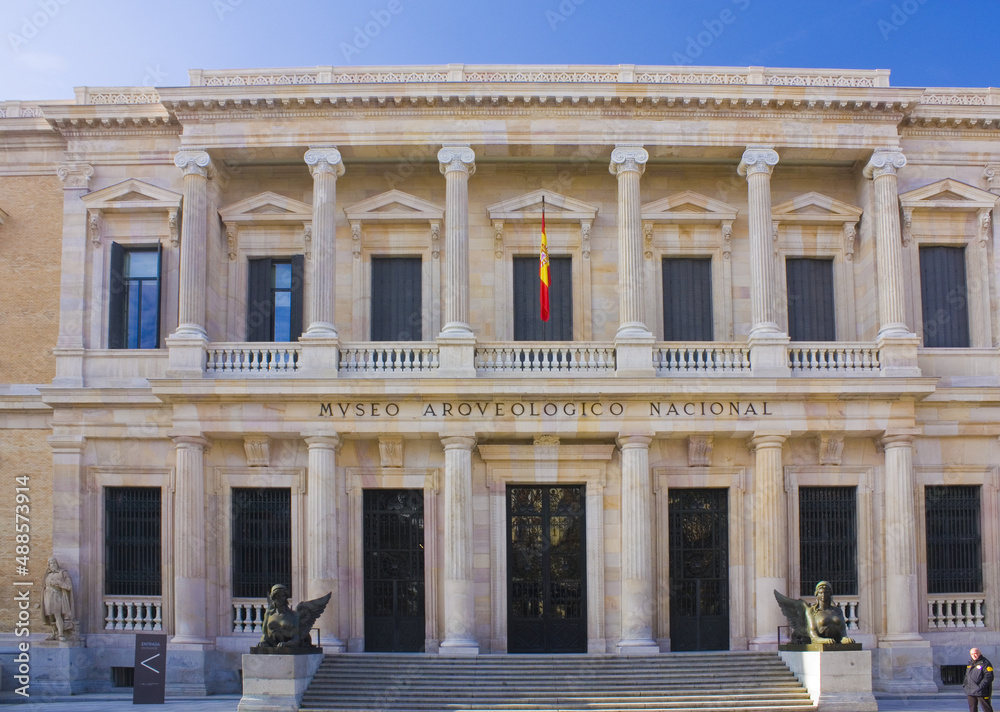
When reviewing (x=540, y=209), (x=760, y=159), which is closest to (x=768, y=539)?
(x=760, y=159)

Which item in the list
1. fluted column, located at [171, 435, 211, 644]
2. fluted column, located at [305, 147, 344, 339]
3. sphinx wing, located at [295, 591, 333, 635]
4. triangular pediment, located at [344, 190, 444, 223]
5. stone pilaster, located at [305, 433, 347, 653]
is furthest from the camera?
triangular pediment, located at [344, 190, 444, 223]

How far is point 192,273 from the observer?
25.9 m

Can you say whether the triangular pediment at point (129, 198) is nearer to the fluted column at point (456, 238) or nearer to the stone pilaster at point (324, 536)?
the fluted column at point (456, 238)

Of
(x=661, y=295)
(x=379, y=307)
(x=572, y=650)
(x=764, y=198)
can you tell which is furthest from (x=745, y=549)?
(x=379, y=307)

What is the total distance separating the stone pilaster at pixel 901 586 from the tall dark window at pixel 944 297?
3474mm

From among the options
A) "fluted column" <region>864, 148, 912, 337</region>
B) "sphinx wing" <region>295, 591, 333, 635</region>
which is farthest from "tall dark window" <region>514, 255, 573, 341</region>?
"sphinx wing" <region>295, 591, 333, 635</region>

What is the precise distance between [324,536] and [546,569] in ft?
17.2

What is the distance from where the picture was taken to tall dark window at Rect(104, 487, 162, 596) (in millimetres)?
26312

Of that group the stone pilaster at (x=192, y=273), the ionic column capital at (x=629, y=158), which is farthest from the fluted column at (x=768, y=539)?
the stone pilaster at (x=192, y=273)

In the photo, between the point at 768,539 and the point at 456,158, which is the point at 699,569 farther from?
the point at 456,158

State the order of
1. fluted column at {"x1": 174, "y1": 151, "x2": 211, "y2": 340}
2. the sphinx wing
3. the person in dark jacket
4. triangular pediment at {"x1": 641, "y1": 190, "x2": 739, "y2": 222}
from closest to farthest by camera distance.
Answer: the person in dark jacket
the sphinx wing
fluted column at {"x1": 174, "y1": 151, "x2": 211, "y2": 340}
triangular pediment at {"x1": 641, "y1": 190, "x2": 739, "y2": 222}

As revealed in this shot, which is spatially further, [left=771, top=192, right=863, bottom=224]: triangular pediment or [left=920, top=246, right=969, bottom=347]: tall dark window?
[left=771, top=192, right=863, bottom=224]: triangular pediment

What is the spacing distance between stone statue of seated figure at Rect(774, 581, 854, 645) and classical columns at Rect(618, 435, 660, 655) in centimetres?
318

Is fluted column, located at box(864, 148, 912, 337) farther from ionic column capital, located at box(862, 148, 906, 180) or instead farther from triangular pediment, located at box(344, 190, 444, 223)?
triangular pediment, located at box(344, 190, 444, 223)
